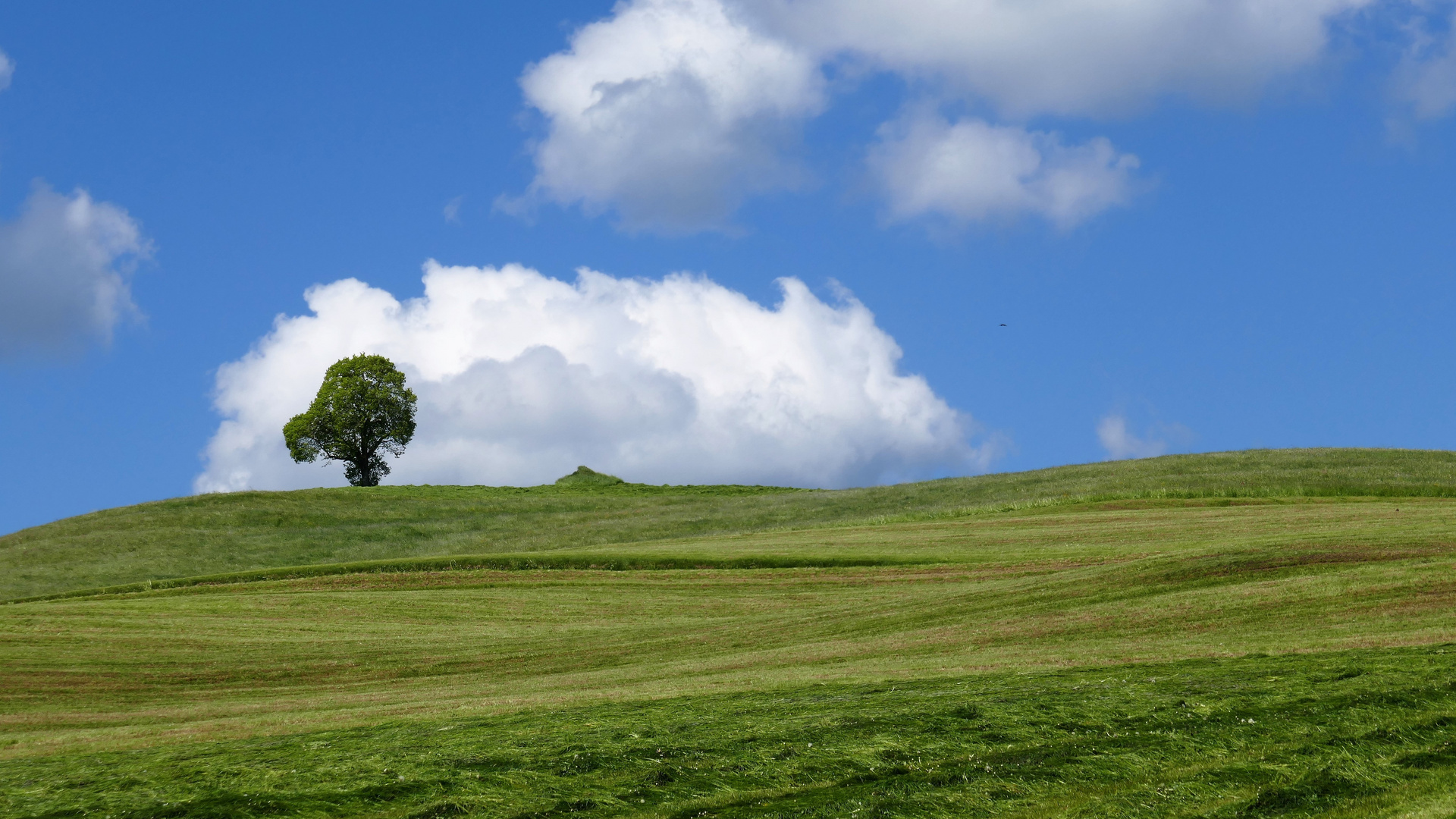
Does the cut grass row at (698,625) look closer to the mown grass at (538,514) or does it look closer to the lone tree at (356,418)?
the mown grass at (538,514)

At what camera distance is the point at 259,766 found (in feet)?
42.8

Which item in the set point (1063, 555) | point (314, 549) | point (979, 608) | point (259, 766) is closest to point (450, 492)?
point (314, 549)

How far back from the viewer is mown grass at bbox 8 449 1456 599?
52.9m

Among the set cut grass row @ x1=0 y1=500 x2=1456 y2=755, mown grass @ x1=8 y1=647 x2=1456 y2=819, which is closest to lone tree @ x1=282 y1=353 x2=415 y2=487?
cut grass row @ x1=0 y1=500 x2=1456 y2=755

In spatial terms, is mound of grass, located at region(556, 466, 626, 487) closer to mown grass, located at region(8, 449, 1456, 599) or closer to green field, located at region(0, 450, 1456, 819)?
mown grass, located at region(8, 449, 1456, 599)

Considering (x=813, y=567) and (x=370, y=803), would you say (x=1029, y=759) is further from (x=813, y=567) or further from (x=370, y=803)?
(x=813, y=567)

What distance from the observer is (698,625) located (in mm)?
29234

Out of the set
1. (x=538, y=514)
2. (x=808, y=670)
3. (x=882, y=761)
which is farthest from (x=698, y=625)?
(x=538, y=514)

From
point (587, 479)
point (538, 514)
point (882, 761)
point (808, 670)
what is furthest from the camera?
point (587, 479)

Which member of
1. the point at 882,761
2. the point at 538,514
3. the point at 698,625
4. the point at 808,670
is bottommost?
the point at 882,761

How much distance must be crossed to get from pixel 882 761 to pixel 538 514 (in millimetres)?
57847

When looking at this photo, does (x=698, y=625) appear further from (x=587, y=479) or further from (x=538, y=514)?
(x=587, y=479)

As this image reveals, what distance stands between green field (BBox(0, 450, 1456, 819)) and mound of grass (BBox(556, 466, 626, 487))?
32640mm

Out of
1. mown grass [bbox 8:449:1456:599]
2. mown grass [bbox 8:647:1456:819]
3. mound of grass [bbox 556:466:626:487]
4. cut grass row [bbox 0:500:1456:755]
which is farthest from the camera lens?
mound of grass [bbox 556:466:626:487]
